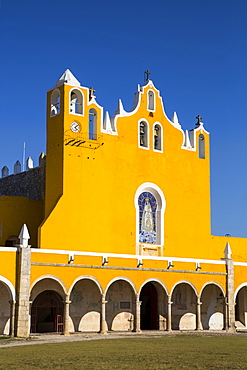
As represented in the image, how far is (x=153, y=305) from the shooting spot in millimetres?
35094

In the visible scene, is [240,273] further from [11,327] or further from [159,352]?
[159,352]

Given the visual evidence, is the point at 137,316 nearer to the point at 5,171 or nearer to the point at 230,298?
the point at 230,298

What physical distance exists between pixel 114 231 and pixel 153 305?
4.44 m

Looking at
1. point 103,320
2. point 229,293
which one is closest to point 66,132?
point 103,320

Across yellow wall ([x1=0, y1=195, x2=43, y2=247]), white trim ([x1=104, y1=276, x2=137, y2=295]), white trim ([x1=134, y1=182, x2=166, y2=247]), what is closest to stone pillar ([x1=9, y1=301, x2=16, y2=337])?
white trim ([x1=104, y1=276, x2=137, y2=295])

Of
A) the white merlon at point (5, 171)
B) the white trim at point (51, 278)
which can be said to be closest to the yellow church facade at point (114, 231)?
the white trim at point (51, 278)

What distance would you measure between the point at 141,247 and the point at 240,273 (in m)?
6.09

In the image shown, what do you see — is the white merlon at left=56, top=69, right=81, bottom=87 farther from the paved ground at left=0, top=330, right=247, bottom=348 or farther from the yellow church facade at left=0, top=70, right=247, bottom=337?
the paved ground at left=0, top=330, right=247, bottom=348

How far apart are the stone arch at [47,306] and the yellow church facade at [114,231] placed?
1.8 inches

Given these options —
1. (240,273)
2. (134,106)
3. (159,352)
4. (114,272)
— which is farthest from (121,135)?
(159,352)

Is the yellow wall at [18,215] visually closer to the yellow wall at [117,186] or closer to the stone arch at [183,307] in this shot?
the yellow wall at [117,186]

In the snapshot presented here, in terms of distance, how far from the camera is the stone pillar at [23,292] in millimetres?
28641

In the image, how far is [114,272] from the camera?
32156 millimetres

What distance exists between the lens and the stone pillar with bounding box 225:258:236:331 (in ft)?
118
